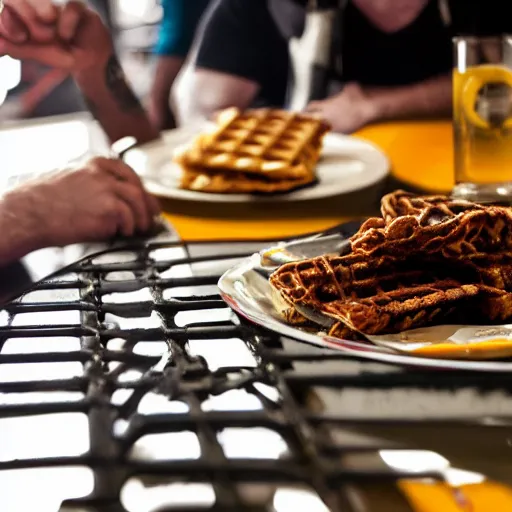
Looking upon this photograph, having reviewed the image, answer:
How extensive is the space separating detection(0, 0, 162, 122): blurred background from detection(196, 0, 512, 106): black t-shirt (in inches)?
6.7

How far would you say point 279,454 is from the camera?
0.41m

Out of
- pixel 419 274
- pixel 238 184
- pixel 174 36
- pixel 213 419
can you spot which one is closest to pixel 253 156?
pixel 238 184

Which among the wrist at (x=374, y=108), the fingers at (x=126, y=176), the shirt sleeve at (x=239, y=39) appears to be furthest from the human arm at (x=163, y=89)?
the fingers at (x=126, y=176)

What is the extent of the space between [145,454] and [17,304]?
0.29 meters

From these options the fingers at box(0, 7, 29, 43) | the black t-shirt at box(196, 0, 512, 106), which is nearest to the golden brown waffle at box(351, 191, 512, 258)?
the fingers at box(0, 7, 29, 43)

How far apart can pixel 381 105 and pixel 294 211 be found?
32.3 inches

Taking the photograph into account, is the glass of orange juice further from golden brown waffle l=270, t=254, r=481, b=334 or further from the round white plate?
golden brown waffle l=270, t=254, r=481, b=334

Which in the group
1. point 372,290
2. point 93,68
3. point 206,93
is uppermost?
point 93,68

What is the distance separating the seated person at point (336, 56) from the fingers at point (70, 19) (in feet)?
2.21

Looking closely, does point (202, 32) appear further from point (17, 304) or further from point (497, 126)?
point (17, 304)

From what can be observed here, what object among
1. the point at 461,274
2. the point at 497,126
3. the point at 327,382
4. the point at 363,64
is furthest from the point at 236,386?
the point at 363,64

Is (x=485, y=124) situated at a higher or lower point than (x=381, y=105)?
higher

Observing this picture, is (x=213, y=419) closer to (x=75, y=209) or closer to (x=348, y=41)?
(x=75, y=209)

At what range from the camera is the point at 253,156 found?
1069 millimetres
